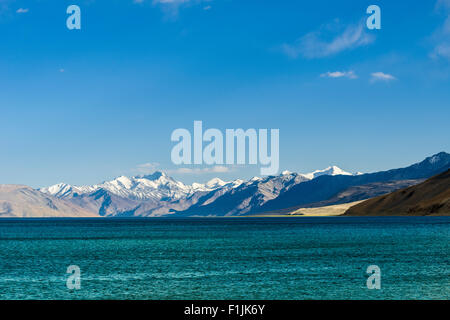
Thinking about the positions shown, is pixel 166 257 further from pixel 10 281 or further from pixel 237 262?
pixel 10 281

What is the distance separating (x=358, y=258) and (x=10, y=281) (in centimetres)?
6059

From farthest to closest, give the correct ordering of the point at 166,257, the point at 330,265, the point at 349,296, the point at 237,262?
the point at 166,257 → the point at 237,262 → the point at 330,265 → the point at 349,296

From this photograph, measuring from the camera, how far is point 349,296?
190 ft

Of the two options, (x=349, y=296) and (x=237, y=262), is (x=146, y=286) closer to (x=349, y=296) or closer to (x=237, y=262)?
(x=349, y=296)
